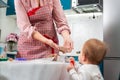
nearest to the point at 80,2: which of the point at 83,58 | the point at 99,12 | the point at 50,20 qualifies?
the point at 99,12

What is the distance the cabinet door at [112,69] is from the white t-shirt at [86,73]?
0.37 m

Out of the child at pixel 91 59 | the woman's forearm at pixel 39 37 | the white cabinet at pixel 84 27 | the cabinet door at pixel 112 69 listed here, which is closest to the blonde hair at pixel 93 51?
the child at pixel 91 59

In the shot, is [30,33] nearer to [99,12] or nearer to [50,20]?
[50,20]

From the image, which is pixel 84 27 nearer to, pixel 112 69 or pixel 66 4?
pixel 66 4

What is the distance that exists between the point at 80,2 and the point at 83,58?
1.47m

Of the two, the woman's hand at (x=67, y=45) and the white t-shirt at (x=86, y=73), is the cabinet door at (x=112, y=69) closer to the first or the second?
the woman's hand at (x=67, y=45)

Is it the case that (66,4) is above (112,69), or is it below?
above

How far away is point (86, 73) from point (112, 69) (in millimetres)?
447

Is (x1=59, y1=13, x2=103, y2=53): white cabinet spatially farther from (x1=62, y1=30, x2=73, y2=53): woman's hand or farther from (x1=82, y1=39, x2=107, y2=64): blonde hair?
(x1=82, y1=39, x2=107, y2=64): blonde hair

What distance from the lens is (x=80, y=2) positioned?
7.30 feet

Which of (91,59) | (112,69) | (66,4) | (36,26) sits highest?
(66,4)

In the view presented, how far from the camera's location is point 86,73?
748mm

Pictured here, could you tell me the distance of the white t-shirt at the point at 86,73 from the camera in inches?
28.8

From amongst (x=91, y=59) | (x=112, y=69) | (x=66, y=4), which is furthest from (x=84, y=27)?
(x=91, y=59)
